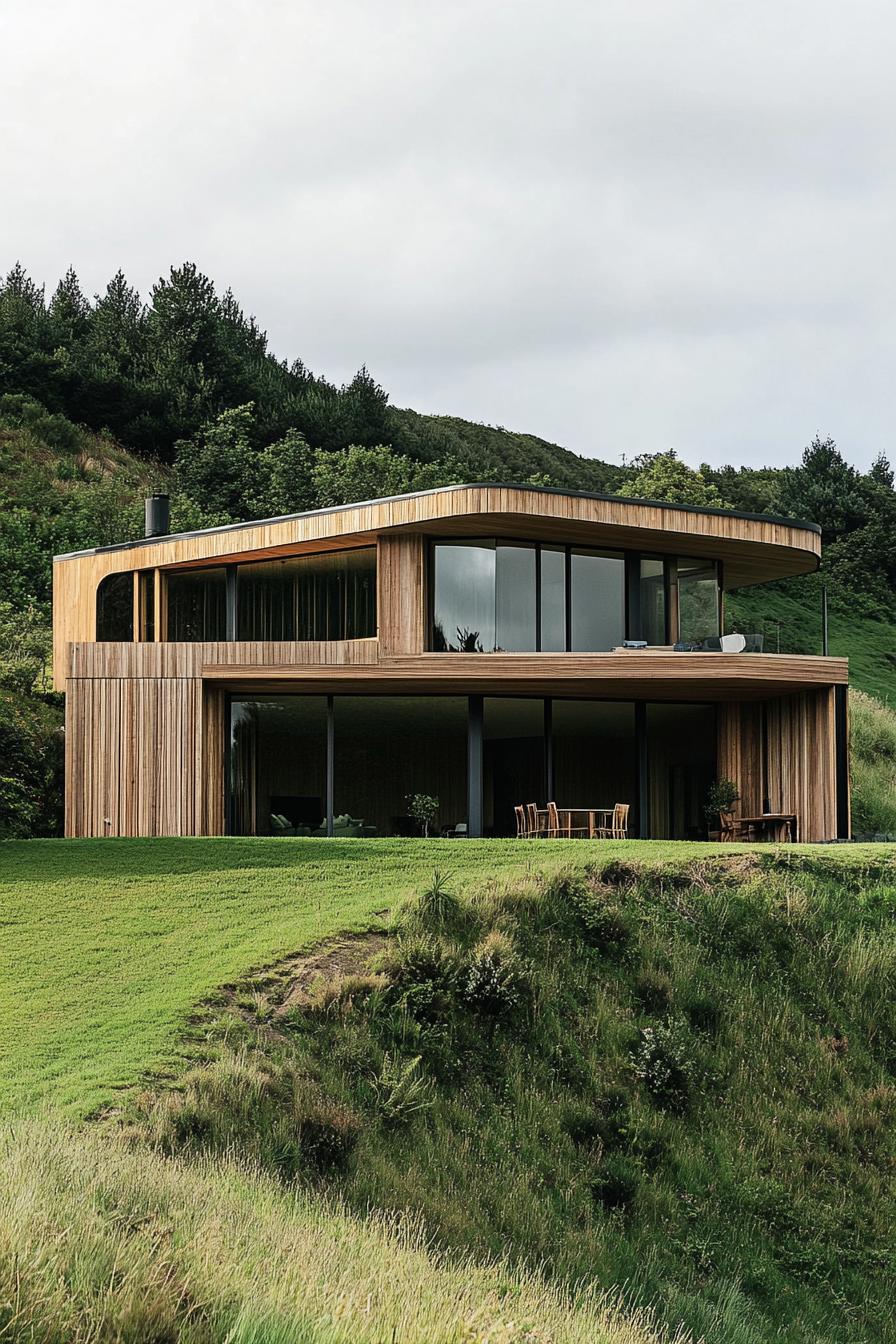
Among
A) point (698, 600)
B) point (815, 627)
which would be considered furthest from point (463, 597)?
point (815, 627)

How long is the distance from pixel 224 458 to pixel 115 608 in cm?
1985

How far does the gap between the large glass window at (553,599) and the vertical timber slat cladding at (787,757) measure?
3.19 meters

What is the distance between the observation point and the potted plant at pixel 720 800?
2072cm

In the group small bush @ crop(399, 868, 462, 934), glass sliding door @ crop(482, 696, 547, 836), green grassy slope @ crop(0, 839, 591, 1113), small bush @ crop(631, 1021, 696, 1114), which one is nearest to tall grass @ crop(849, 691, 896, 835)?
glass sliding door @ crop(482, 696, 547, 836)

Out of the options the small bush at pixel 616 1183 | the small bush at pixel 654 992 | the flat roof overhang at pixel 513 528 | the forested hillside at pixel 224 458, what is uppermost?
the forested hillside at pixel 224 458

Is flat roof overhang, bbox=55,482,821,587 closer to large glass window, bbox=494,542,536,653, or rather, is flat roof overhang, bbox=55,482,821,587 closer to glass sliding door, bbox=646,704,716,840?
large glass window, bbox=494,542,536,653

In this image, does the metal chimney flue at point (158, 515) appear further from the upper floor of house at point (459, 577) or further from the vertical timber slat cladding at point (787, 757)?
the vertical timber slat cladding at point (787, 757)

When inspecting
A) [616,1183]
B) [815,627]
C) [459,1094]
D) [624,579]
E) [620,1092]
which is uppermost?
[815,627]

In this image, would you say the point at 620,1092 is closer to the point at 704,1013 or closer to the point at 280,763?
the point at 704,1013

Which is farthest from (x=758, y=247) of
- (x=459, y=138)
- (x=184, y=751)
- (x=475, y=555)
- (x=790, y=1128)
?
(x=790, y=1128)

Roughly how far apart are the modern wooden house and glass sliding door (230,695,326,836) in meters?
0.03

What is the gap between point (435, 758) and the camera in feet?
66.5

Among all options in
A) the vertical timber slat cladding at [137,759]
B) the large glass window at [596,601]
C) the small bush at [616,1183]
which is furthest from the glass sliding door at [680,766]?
the small bush at [616,1183]

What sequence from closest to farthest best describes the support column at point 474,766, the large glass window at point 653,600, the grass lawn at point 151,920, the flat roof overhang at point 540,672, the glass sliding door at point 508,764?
the grass lawn at point 151,920, the flat roof overhang at point 540,672, the support column at point 474,766, the glass sliding door at point 508,764, the large glass window at point 653,600
